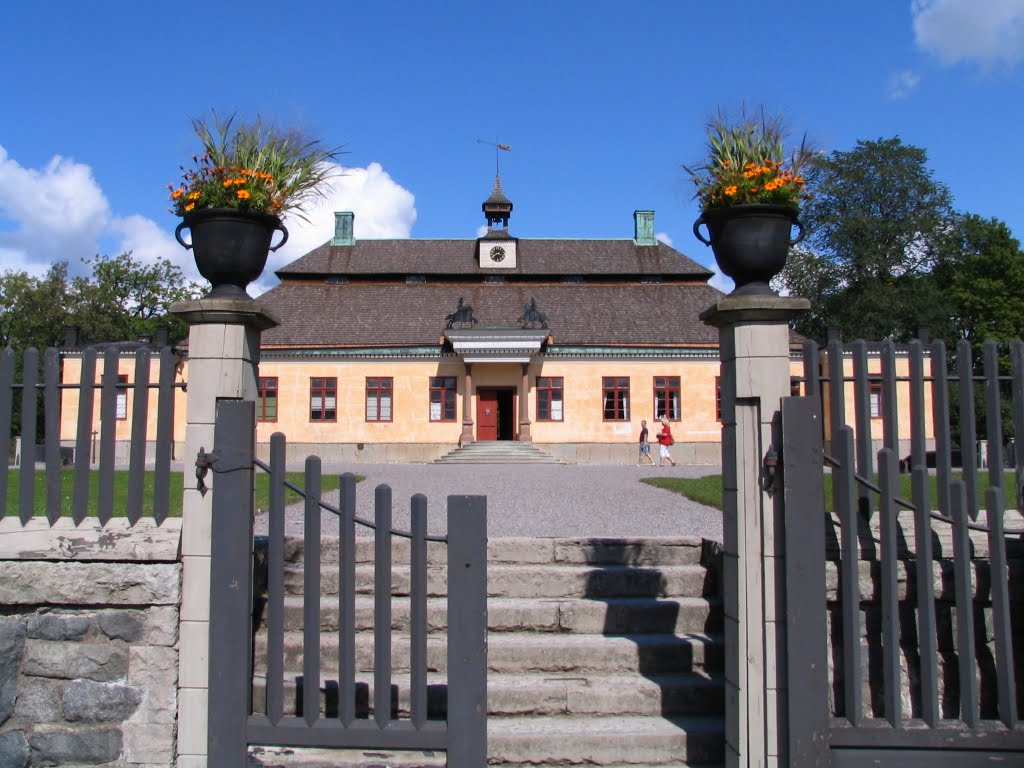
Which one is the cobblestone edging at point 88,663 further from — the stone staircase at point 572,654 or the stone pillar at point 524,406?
the stone pillar at point 524,406

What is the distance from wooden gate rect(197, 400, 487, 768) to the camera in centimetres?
382

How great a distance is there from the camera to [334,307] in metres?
36.4

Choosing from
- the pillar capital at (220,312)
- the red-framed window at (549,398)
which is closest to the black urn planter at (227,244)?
the pillar capital at (220,312)

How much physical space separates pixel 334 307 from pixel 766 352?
33.6 metres

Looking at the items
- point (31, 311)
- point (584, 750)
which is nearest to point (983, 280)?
point (584, 750)

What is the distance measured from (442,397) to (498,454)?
4.48 metres

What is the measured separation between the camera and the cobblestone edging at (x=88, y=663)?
4.27m

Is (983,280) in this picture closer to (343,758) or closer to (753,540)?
(753,540)

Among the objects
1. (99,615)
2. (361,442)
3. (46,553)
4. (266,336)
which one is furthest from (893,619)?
(266,336)

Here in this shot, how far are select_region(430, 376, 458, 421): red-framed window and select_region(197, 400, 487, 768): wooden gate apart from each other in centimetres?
2946

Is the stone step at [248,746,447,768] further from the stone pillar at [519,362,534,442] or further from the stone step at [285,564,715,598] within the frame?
the stone pillar at [519,362,534,442]

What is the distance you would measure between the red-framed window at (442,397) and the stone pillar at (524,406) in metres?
2.82

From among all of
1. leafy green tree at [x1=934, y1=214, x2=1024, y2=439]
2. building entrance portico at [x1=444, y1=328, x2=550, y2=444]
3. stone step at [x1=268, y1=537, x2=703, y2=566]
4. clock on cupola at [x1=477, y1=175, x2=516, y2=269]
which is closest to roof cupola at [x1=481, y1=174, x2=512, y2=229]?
clock on cupola at [x1=477, y1=175, x2=516, y2=269]

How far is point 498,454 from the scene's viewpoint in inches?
1200
